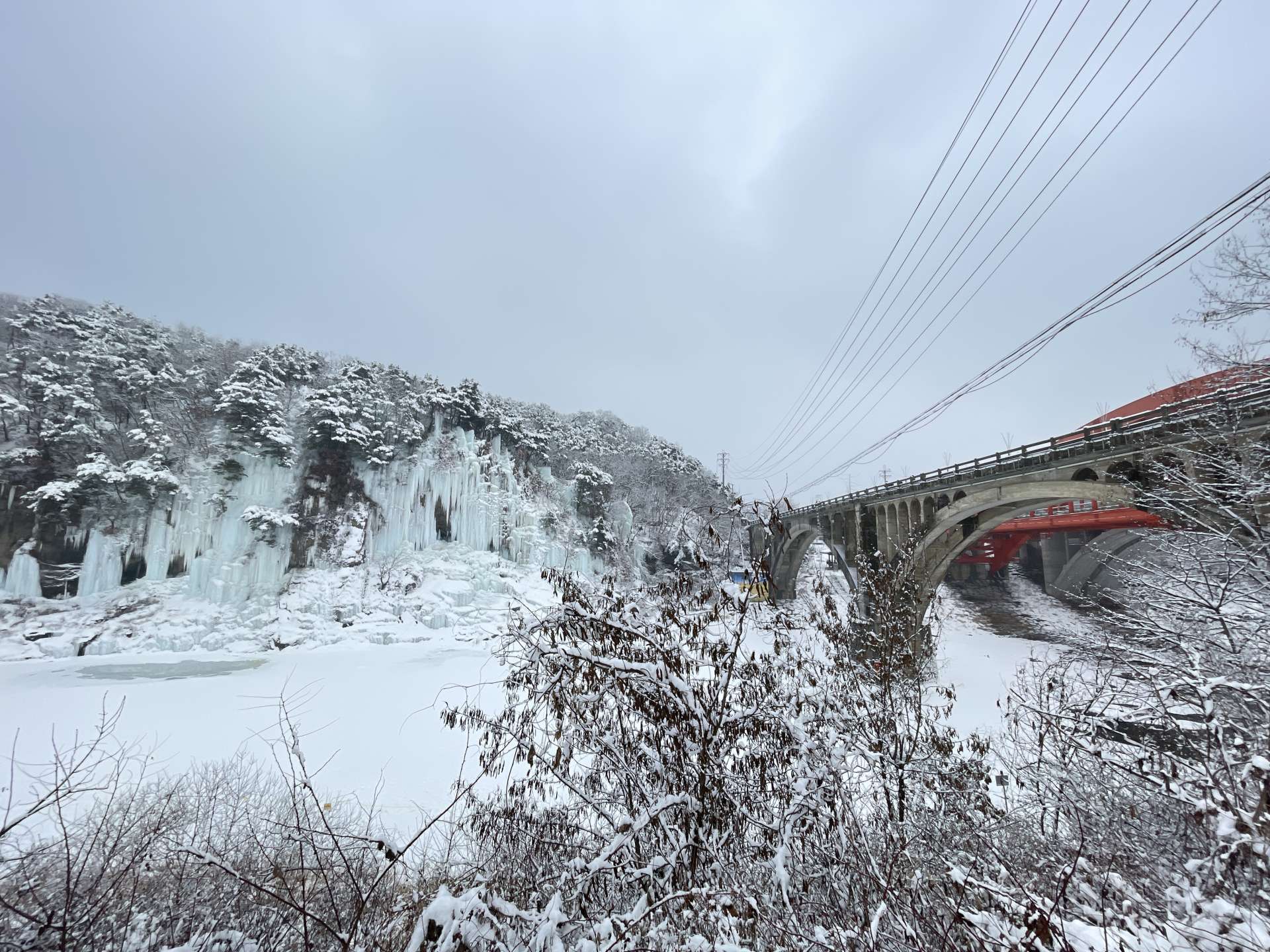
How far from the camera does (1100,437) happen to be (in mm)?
11172

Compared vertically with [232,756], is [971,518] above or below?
above

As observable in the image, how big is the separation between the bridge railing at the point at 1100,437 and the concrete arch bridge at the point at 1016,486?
0.08 feet

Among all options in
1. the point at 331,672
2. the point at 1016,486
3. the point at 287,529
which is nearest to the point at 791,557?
the point at 1016,486

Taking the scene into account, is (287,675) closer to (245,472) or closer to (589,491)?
(245,472)

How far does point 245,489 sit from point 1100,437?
37.4 meters

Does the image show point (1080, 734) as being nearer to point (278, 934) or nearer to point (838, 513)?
point (278, 934)

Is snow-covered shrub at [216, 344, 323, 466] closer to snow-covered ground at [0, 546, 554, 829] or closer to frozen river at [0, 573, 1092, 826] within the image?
snow-covered ground at [0, 546, 554, 829]

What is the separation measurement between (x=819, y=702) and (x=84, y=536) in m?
33.5

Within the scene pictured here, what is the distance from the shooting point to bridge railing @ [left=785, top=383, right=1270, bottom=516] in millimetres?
7484

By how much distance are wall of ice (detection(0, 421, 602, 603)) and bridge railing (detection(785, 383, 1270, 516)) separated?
16028 millimetres

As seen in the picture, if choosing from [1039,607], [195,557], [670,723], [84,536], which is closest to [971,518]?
[1039,607]

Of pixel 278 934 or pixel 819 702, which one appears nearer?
pixel 278 934

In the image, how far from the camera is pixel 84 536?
21.7 metres

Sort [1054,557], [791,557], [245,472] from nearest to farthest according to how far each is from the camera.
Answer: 1. [245,472]
2. [1054,557]
3. [791,557]
